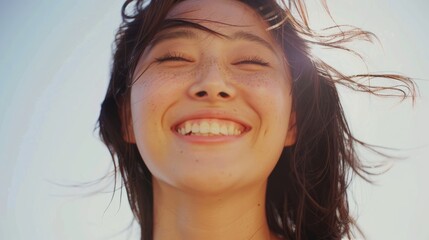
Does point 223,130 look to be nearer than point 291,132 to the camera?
Yes

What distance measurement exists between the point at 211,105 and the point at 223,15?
53 cm

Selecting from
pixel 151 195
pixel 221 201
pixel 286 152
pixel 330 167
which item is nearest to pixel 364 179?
pixel 330 167

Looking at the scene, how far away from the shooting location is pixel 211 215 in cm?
312

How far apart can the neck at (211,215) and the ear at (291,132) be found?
0.38 meters

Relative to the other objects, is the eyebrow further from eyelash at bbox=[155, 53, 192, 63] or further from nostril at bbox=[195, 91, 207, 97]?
nostril at bbox=[195, 91, 207, 97]

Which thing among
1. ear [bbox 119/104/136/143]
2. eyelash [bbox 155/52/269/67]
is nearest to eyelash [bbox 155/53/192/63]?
eyelash [bbox 155/52/269/67]

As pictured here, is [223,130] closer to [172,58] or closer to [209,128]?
[209,128]

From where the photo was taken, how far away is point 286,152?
3.68 m

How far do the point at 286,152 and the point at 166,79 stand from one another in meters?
1.06

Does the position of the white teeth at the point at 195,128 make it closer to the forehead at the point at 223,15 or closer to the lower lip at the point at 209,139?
the lower lip at the point at 209,139

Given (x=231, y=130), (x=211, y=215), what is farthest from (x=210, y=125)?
(x=211, y=215)

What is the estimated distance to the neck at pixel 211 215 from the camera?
10.1 ft

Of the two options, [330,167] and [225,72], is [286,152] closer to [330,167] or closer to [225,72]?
[330,167]

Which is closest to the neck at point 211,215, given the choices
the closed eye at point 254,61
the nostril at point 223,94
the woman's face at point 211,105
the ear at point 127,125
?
the woman's face at point 211,105
